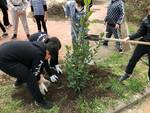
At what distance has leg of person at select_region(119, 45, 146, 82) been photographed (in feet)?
21.7

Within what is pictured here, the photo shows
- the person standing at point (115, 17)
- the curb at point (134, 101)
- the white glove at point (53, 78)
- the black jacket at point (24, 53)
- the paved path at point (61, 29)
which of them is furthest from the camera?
the paved path at point (61, 29)

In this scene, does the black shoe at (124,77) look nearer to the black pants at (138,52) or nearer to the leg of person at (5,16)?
the black pants at (138,52)

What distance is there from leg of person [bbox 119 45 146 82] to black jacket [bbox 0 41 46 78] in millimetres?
1903

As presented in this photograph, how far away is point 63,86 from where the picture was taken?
6766mm

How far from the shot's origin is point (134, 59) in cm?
675

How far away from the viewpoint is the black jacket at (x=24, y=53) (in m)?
5.78

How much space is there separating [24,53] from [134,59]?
2.24m

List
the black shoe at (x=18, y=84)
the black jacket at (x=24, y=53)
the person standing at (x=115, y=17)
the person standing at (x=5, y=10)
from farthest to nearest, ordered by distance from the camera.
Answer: the person standing at (x=5, y=10) < the person standing at (x=115, y=17) < the black shoe at (x=18, y=84) < the black jacket at (x=24, y=53)

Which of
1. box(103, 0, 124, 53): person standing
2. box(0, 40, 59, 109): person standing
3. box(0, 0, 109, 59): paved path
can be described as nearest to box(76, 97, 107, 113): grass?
box(0, 40, 59, 109): person standing

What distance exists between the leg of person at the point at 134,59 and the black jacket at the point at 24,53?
1903 millimetres

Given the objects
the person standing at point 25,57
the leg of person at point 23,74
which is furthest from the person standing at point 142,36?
the leg of person at point 23,74

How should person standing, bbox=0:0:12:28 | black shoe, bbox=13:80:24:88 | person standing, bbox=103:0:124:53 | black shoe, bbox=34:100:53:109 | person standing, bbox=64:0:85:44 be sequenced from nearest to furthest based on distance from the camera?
black shoe, bbox=34:100:53:109
black shoe, bbox=13:80:24:88
person standing, bbox=64:0:85:44
person standing, bbox=103:0:124:53
person standing, bbox=0:0:12:28

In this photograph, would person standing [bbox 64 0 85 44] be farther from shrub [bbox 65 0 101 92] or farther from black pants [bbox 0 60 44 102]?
black pants [bbox 0 60 44 102]

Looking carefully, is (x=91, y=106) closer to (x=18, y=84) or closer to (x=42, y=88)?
(x=42, y=88)
